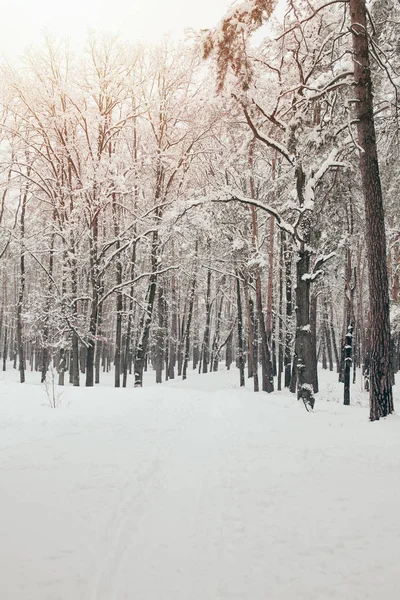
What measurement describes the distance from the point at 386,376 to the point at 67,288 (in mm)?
17000

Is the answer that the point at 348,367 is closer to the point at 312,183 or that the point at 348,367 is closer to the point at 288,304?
the point at 288,304

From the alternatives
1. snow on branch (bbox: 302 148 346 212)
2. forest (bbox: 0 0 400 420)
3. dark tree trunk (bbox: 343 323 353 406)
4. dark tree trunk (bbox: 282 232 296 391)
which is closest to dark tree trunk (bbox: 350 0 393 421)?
forest (bbox: 0 0 400 420)

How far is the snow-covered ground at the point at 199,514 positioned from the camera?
268 cm

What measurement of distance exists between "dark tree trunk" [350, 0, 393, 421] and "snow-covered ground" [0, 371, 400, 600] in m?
0.67

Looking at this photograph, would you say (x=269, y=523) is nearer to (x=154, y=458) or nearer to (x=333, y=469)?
(x=333, y=469)

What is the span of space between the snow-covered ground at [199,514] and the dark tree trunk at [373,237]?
0.67 meters

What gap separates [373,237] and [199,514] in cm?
653

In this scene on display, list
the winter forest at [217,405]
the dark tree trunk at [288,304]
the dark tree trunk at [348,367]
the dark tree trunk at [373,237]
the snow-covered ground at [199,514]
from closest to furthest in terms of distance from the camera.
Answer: the snow-covered ground at [199,514]
the winter forest at [217,405]
the dark tree trunk at [373,237]
the dark tree trunk at [348,367]
the dark tree trunk at [288,304]

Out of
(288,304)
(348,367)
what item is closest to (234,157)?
(348,367)

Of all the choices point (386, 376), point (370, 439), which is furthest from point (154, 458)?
point (386, 376)

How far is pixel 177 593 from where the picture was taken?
8.43 ft

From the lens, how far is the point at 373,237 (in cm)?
801

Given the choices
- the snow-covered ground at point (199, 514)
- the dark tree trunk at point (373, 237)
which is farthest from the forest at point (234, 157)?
the snow-covered ground at point (199, 514)

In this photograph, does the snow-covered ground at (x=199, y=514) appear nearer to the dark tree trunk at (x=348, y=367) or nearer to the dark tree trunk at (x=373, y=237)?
the dark tree trunk at (x=373, y=237)
